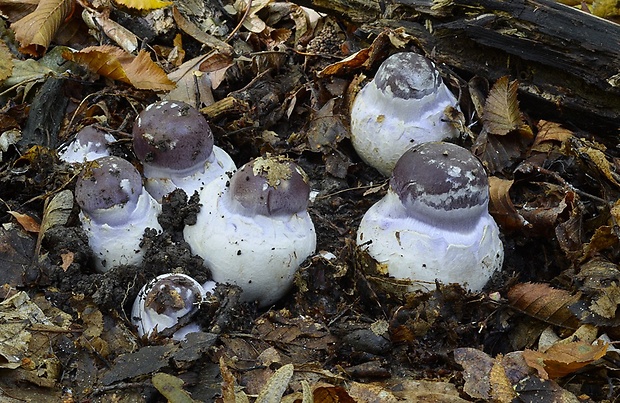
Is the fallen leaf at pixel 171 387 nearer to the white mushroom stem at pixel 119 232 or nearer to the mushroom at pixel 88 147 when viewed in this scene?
the white mushroom stem at pixel 119 232

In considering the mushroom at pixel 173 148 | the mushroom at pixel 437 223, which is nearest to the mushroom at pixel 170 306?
the mushroom at pixel 173 148

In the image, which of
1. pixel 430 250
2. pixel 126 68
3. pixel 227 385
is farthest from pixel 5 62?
pixel 430 250

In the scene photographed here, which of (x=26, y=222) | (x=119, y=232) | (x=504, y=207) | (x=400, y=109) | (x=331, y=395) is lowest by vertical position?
(x=26, y=222)

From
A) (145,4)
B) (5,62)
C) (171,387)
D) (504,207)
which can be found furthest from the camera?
(145,4)

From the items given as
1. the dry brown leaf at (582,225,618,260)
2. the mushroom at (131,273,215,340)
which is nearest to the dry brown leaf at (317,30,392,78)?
the dry brown leaf at (582,225,618,260)

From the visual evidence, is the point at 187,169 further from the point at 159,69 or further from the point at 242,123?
the point at 159,69

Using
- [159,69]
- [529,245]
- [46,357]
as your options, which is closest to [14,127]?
[159,69]

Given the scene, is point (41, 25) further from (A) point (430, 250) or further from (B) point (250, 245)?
(A) point (430, 250)
